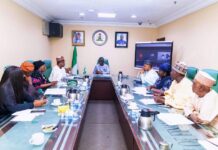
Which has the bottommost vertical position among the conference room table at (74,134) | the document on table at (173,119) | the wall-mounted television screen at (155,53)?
the conference room table at (74,134)

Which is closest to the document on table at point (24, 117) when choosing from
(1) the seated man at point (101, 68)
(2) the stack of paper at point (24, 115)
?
(2) the stack of paper at point (24, 115)

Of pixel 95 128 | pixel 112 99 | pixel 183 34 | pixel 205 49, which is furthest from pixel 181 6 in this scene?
pixel 95 128

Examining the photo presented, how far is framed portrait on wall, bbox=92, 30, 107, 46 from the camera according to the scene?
6.55 m

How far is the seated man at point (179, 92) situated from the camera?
2207 mm

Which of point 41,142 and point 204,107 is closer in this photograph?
point 41,142

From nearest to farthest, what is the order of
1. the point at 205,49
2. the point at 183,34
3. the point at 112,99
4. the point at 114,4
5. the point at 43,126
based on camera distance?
the point at 43,126
the point at 205,49
the point at 114,4
the point at 183,34
the point at 112,99

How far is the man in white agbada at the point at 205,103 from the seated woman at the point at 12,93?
1.54 meters

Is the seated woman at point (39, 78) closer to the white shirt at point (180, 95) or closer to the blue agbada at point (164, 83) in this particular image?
the blue agbada at point (164, 83)

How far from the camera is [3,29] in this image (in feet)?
10.6

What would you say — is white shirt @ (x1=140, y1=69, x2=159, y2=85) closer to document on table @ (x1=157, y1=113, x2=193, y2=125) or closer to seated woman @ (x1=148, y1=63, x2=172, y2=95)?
seated woman @ (x1=148, y1=63, x2=172, y2=95)

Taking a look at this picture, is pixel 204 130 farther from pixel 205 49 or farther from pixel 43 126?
pixel 205 49

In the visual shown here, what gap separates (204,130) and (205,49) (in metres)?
2.43

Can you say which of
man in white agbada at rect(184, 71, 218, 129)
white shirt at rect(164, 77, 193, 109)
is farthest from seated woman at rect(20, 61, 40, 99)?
man in white agbada at rect(184, 71, 218, 129)

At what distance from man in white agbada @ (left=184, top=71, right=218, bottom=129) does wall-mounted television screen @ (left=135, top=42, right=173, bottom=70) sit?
2.86 m
